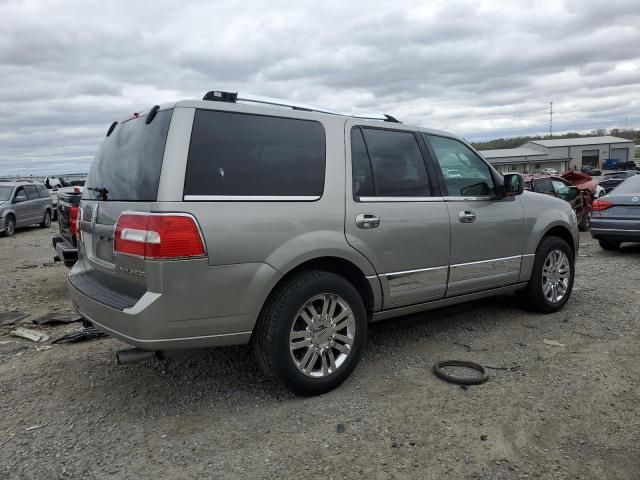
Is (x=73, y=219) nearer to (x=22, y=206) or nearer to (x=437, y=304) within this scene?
(x=437, y=304)

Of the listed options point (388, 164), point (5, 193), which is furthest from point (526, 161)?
point (388, 164)

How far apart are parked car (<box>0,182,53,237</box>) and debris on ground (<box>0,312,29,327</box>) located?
35.4 feet

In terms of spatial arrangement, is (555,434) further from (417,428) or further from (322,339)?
(322,339)

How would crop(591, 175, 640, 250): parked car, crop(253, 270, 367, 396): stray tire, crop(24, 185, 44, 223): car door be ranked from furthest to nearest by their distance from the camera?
crop(24, 185, 44, 223): car door
crop(591, 175, 640, 250): parked car
crop(253, 270, 367, 396): stray tire

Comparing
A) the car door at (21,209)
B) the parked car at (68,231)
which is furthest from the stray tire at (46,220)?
the parked car at (68,231)

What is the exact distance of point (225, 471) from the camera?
2.82 meters

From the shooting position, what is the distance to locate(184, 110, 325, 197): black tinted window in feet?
10.4

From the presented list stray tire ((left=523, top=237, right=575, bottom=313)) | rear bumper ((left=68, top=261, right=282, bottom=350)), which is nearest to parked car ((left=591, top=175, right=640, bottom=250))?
stray tire ((left=523, top=237, right=575, bottom=313))

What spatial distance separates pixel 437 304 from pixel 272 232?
1837 mm

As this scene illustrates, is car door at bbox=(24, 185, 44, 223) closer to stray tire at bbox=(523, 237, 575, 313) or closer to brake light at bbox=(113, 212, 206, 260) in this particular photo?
brake light at bbox=(113, 212, 206, 260)

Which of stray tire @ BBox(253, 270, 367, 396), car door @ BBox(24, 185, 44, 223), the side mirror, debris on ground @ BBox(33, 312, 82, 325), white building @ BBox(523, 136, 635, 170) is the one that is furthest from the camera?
white building @ BBox(523, 136, 635, 170)

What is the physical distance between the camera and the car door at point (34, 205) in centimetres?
1712

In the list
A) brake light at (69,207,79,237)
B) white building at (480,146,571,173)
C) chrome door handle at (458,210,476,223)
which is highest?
white building at (480,146,571,173)

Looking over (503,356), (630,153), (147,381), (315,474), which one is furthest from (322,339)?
(630,153)
